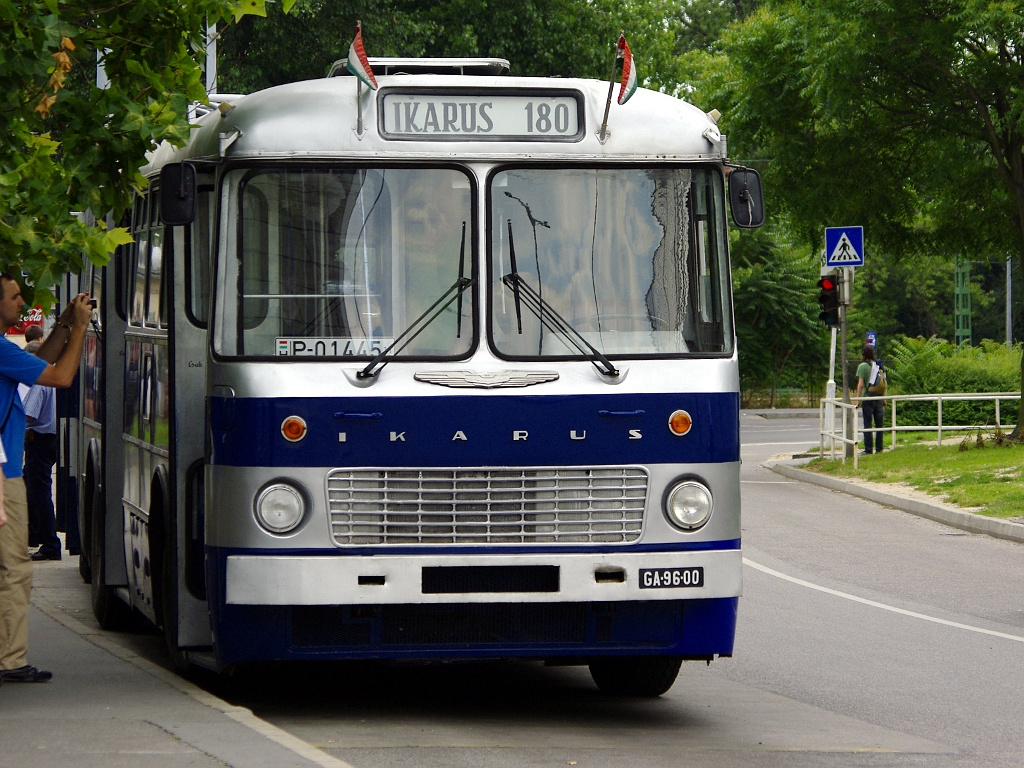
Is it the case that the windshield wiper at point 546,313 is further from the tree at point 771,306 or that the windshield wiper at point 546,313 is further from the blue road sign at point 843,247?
the tree at point 771,306

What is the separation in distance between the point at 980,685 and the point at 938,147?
1926 cm

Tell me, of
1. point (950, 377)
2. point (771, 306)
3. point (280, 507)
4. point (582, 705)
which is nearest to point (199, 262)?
point (280, 507)

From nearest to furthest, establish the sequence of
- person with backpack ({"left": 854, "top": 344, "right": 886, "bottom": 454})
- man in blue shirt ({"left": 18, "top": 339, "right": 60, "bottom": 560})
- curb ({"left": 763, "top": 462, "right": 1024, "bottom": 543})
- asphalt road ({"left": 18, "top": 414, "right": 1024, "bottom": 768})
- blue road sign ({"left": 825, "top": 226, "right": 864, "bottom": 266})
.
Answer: asphalt road ({"left": 18, "top": 414, "right": 1024, "bottom": 768})
man in blue shirt ({"left": 18, "top": 339, "right": 60, "bottom": 560})
curb ({"left": 763, "top": 462, "right": 1024, "bottom": 543})
blue road sign ({"left": 825, "top": 226, "right": 864, "bottom": 266})
person with backpack ({"left": 854, "top": 344, "right": 886, "bottom": 454})

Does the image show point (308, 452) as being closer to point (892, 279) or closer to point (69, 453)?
point (69, 453)

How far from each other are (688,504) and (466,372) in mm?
1149

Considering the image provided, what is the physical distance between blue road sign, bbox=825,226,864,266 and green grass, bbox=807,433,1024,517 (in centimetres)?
310

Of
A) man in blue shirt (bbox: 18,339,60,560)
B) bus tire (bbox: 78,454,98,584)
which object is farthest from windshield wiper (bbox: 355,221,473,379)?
man in blue shirt (bbox: 18,339,60,560)

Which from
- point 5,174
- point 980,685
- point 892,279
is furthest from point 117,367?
point 892,279

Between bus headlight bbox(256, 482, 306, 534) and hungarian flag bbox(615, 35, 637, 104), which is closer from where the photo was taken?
bus headlight bbox(256, 482, 306, 534)

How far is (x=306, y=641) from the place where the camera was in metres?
7.68

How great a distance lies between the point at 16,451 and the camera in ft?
26.3

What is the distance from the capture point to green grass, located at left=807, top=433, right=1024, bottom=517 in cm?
2077

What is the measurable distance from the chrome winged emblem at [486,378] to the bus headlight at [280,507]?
29.1 inches

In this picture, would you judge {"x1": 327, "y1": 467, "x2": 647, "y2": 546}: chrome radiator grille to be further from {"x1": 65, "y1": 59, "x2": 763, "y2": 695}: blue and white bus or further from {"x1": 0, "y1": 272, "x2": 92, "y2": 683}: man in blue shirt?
→ {"x1": 0, "y1": 272, "x2": 92, "y2": 683}: man in blue shirt
